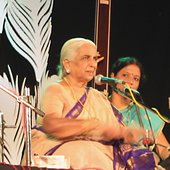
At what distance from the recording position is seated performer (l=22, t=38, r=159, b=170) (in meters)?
2.16

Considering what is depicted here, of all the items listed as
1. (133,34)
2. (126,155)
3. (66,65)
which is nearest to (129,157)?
(126,155)

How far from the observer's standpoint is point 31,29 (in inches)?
93.5

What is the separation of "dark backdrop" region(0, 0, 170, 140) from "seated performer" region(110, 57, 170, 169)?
0.05m

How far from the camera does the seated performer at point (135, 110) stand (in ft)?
7.69

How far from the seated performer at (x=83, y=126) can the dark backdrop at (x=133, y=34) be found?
0.36 ft

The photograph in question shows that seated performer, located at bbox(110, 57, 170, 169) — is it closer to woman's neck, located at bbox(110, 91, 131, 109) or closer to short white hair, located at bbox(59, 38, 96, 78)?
woman's neck, located at bbox(110, 91, 131, 109)

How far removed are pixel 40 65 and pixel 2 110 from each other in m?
0.33

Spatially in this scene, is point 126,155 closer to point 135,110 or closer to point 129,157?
point 129,157

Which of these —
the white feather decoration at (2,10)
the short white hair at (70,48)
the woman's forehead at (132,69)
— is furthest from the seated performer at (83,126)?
the white feather decoration at (2,10)

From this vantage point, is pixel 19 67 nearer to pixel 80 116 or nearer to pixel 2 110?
pixel 2 110

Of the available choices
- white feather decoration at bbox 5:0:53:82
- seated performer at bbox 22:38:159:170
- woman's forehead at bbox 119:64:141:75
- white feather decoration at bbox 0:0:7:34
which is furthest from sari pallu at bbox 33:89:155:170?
white feather decoration at bbox 0:0:7:34

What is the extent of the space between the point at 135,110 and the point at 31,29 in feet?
2.33

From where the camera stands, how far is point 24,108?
5.46ft

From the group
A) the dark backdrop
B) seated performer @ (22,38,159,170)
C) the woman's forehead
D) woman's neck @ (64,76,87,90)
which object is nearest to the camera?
seated performer @ (22,38,159,170)
